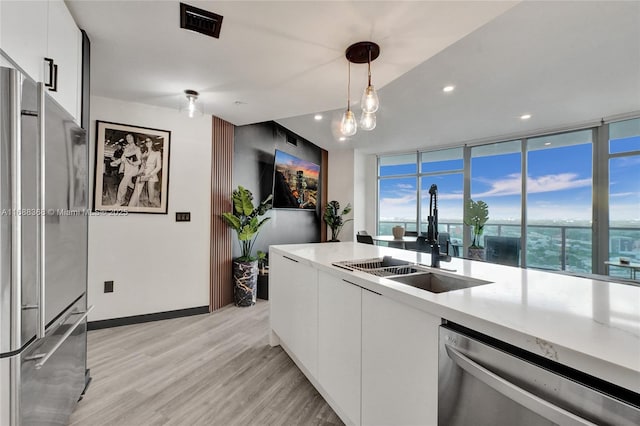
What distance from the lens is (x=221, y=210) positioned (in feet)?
11.8

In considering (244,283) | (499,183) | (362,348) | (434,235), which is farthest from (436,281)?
(499,183)

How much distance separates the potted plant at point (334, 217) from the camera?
665 centimetres

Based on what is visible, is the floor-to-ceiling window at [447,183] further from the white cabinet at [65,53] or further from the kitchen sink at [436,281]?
the white cabinet at [65,53]

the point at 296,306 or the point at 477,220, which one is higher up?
the point at 477,220

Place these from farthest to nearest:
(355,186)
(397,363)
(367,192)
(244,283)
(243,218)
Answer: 1. (367,192)
2. (355,186)
3. (243,218)
4. (244,283)
5. (397,363)

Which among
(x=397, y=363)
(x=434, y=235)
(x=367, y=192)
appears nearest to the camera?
(x=397, y=363)

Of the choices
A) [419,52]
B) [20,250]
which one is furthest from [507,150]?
[20,250]

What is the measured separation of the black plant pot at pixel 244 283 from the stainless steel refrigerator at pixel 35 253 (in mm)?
2086

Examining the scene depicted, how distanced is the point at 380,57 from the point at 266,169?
2888mm

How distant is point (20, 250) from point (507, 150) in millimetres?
6857

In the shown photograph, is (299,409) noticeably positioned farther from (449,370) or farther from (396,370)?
(449,370)

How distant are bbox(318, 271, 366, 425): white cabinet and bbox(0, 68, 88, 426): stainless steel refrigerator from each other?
1.29 m

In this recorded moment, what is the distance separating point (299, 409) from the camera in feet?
5.56

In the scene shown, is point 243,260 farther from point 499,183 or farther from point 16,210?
point 499,183
